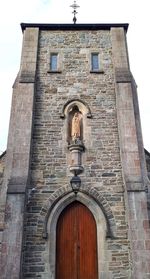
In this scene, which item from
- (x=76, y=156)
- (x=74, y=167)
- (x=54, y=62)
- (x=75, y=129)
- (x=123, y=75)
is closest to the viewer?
(x=74, y=167)

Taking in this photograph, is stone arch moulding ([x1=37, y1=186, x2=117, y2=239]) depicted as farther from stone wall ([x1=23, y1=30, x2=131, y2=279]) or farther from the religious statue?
the religious statue

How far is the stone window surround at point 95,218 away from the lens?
10197mm

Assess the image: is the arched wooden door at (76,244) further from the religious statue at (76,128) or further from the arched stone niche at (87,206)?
the religious statue at (76,128)

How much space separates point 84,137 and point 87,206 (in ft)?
8.48

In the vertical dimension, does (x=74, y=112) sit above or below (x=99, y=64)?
below

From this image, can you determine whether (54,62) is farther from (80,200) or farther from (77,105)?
(80,200)

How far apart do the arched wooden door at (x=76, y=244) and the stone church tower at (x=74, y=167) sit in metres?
0.03

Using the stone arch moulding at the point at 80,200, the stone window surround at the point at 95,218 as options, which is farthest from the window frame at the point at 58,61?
the stone window surround at the point at 95,218

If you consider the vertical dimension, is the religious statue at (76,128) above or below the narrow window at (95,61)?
below

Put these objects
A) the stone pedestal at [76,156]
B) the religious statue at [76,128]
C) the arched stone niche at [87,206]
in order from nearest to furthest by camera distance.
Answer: the arched stone niche at [87,206], the stone pedestal at [76,156], the religious statue at [76,128]

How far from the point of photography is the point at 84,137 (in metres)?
12.3

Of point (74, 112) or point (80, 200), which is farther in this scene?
point (74, 112)

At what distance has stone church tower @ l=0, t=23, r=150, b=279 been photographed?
10.2 m

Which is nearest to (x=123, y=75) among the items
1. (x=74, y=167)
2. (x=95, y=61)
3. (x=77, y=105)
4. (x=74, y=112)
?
(x=95, y=61)
